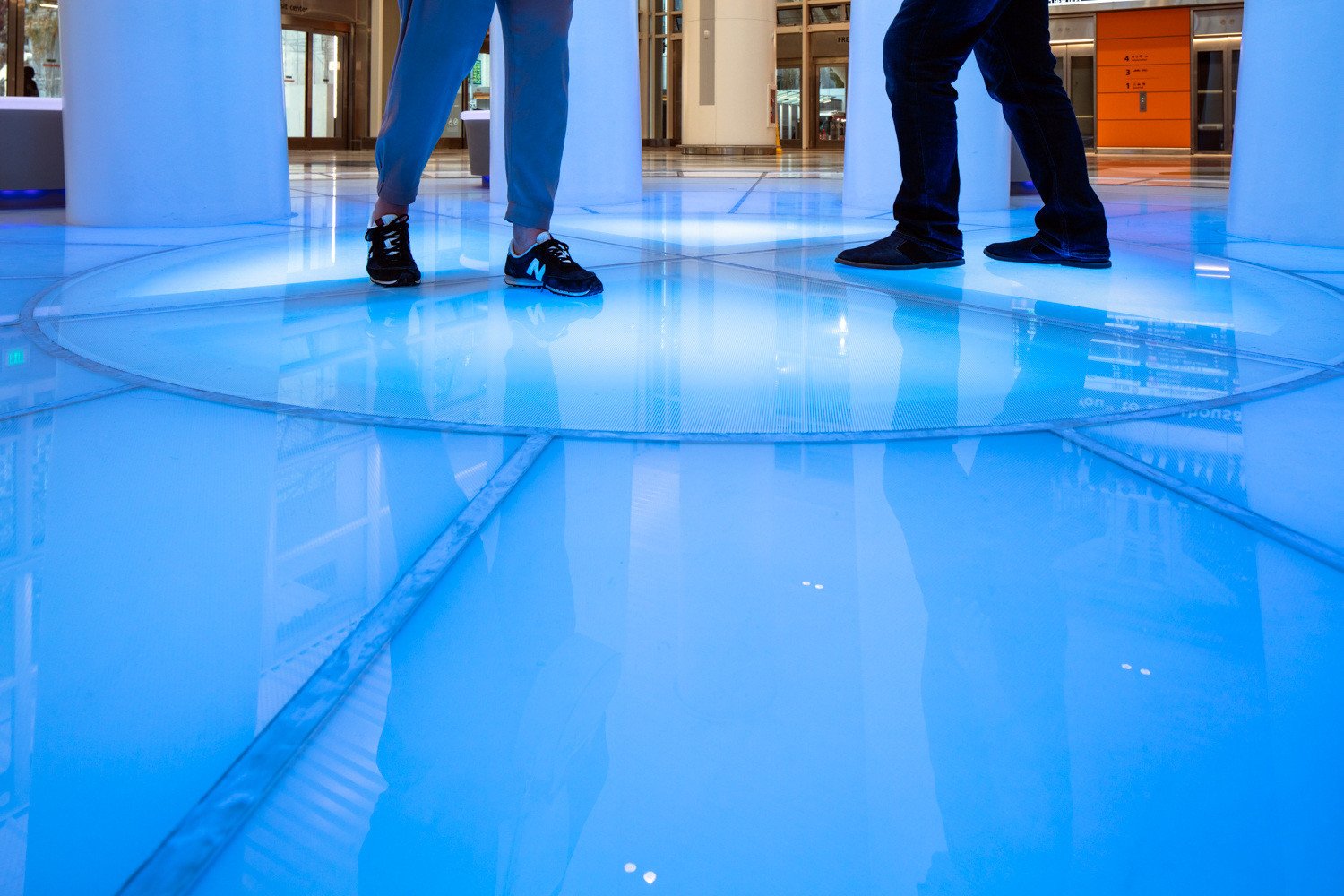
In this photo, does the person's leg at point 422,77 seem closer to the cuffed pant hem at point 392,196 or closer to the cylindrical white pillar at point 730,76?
the cuffed pant hem at point 392,196

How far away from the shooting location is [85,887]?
0.48 meters

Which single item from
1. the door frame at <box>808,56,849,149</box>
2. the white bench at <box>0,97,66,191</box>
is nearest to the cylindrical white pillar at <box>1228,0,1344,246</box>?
the white bench at <box>0,97,66,191</box>

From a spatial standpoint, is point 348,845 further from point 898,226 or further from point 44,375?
point 898,226

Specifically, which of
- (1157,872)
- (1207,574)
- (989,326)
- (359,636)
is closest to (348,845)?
(359,636)

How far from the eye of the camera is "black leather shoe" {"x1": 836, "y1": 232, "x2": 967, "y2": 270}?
107 inches

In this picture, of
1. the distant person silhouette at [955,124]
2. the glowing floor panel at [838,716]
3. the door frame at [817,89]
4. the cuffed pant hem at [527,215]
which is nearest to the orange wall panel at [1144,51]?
the door frame at [817,89]

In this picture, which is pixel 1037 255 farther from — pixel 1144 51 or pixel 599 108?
pixel 1144 51

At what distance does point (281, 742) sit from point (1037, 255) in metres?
2.62

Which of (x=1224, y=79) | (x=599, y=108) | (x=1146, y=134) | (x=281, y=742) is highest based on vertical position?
(x=1224, y=79)

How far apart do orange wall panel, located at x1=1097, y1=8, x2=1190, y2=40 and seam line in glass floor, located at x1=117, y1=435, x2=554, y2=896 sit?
60.9 ft

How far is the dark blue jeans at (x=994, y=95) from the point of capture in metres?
2.48

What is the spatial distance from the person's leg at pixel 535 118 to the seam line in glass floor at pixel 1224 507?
1405mm

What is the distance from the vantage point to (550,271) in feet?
7.53

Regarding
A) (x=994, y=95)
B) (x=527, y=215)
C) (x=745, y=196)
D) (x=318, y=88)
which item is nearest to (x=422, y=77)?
(x=527, y=215)
